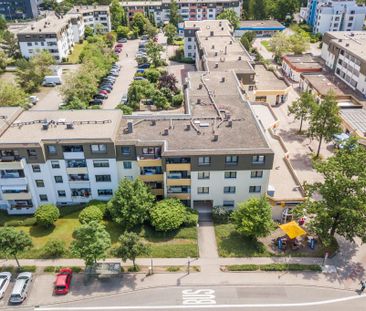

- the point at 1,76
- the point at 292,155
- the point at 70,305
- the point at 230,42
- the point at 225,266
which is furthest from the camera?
the point at 1,76

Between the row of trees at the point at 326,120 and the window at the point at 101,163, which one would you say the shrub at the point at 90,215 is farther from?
the row of trees at the point at 326,120

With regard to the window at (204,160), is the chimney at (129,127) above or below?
above

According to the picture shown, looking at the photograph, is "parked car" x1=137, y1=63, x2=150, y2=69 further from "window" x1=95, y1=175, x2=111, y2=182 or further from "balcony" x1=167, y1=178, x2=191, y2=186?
"balcony" x1=167, y1=178, x2=191, y2=186

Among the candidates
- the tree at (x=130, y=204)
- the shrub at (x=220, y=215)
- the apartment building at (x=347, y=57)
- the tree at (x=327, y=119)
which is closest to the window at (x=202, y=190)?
the shrub at (x=220, y=215)

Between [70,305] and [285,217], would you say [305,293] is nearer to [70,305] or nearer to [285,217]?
[285,217]

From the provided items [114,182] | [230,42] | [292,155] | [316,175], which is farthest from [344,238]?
[230,42]

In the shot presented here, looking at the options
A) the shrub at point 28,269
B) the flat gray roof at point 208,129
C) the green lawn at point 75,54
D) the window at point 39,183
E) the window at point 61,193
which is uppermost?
the flat gray roof at point 208,129
